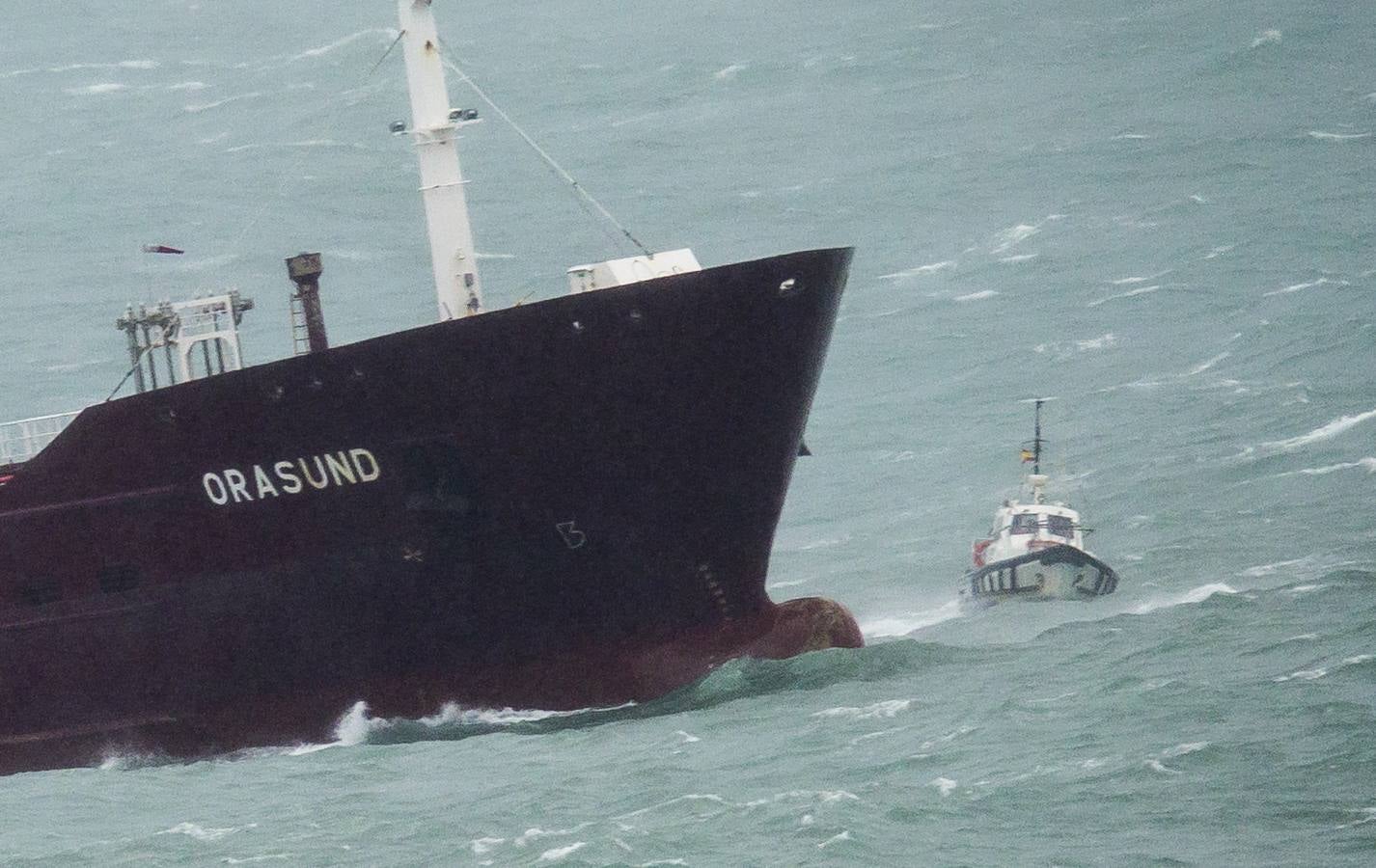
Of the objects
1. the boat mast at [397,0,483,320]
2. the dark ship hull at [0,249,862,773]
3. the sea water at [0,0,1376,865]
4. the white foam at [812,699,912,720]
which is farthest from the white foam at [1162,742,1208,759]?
the boat mast at [397,0,483,320]

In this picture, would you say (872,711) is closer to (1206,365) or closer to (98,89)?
(1206,365)

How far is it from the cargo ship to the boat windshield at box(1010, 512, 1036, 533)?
1967cm

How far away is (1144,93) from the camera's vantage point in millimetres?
85500

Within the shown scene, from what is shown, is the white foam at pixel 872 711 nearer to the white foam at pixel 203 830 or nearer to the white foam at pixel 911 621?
the white foam at pixel 203 830

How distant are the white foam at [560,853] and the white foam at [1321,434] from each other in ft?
104

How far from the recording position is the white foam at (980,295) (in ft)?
213

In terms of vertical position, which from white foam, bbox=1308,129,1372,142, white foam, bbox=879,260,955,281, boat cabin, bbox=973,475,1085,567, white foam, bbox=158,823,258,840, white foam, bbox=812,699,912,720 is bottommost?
white foam, bbox=158,823,258,840

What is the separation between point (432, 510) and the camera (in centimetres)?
2378

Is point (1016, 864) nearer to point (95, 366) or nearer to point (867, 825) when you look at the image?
point (867, 825)

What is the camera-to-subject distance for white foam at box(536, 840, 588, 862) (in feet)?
62.6

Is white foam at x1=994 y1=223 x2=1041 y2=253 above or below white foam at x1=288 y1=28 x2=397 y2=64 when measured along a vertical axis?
below

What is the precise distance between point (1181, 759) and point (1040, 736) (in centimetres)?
197

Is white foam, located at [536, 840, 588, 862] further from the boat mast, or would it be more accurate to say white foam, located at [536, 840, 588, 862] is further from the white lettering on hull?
the boat mast

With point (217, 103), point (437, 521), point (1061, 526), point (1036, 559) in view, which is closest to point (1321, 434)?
point (1061, 526)
